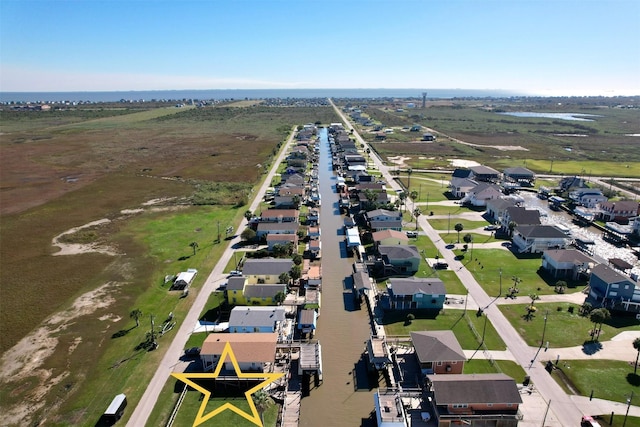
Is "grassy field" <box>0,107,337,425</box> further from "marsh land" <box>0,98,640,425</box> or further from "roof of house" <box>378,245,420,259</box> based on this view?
"roof of house" <box>378,245,420,259</box>

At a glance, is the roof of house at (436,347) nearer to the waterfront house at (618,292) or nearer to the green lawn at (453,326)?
the green lawn at (453,326)

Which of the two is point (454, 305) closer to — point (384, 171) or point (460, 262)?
point (460, 262)

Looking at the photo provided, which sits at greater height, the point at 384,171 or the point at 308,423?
the point at 384,171

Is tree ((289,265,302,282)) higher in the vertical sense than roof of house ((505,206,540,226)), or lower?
lower

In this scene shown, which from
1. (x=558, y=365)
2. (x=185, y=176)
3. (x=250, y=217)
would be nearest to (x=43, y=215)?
(x=185, y=176)

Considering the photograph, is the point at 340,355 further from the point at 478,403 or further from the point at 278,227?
the point at 278,227

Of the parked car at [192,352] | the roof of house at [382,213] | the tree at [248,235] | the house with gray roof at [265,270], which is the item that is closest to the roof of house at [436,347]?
the house with gray roof at [265,270]

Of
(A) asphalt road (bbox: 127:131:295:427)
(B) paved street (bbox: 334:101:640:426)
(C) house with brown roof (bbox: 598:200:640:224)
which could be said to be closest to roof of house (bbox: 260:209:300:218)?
(A) asphalt road (bbox: 127:131:295:427)
